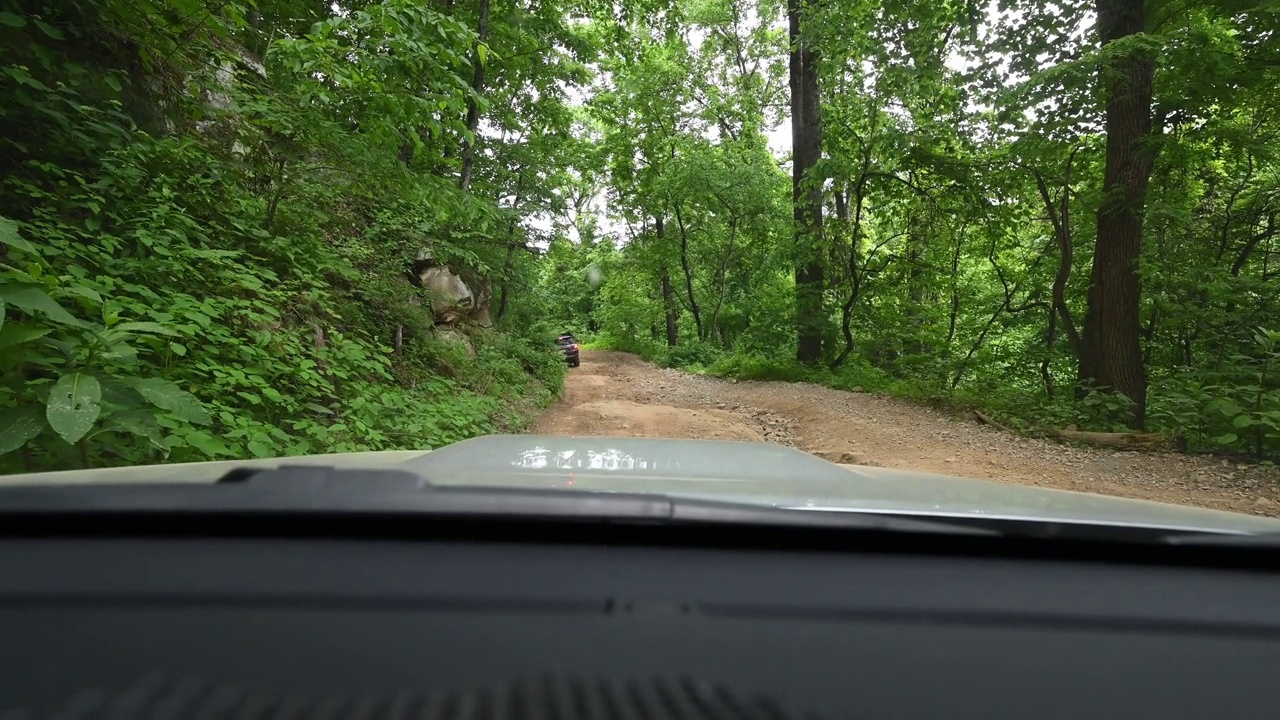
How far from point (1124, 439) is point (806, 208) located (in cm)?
956

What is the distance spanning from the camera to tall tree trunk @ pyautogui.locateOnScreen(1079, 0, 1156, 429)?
8.36 meters

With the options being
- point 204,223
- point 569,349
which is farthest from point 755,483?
point 569,349

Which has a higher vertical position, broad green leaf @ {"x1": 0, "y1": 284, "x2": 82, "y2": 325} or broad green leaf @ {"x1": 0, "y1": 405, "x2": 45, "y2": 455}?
broad green leaf @ {"x1": 0, "y1": 284, "x2": 82, "y2": 325}

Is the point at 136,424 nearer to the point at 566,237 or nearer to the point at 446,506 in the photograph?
the point at 446,506

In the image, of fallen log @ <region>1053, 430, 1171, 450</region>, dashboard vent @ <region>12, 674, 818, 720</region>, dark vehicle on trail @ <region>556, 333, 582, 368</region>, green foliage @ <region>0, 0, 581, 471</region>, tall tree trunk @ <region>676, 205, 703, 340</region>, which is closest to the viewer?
dashboard vent @ <region>12, 674, 818, 720</region>

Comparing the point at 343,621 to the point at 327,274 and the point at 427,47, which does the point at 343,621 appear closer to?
the point at 427,47

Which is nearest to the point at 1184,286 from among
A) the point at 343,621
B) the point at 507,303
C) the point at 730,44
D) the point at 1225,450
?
the point at 1225,450

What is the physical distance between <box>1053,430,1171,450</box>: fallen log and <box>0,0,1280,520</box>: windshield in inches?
1.7

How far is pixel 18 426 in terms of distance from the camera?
2.58 meters

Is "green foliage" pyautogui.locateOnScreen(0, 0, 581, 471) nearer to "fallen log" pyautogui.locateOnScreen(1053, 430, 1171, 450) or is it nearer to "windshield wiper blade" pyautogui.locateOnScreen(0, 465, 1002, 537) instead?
"windshield wiper blade" pyautogui.locateOnScreen(0, 465, 1002, 537)

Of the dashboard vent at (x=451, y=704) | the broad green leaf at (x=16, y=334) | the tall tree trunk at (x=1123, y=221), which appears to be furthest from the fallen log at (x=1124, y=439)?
the broad green leaf at (x=16, y=334)

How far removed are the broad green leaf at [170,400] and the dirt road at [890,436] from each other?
644cm

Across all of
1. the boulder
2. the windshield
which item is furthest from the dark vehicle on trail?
the boulder

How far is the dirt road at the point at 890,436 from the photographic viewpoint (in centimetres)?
588
